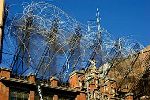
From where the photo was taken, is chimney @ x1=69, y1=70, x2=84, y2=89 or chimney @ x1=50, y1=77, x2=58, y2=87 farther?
Result: chimney @ x1=69, y1=70, x2=84, y2=89

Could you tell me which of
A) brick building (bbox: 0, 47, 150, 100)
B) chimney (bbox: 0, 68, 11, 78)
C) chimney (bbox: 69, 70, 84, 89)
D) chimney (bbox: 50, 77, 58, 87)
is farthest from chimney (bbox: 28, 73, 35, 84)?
chimney (bbox: 69, 70, 84, 89)

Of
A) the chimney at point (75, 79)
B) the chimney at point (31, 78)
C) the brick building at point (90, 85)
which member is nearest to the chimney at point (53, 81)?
the brick building at point (90, 85)

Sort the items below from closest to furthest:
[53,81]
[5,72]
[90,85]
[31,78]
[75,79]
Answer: [5,72] → [31,78] → [53,81] → [75,79] → [90,85]

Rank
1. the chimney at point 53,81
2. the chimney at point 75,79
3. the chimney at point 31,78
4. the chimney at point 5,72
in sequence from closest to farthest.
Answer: the chimney at point 5,72, the chimney at point 31,78, the chimney at point 53,81, the chimney at point 75,79

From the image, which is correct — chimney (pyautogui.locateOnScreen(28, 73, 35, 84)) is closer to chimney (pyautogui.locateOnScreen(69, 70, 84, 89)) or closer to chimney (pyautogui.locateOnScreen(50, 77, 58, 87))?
chimney (pyautogui.locateOnScreen(50, 77, 58, 87))

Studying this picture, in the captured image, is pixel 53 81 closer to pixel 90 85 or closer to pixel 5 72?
pixel 90 85

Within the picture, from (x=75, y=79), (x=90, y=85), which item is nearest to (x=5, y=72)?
(x=75, y=79)

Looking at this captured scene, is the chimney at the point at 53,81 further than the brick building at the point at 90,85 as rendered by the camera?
Yes

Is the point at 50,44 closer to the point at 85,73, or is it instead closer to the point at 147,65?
the point at 85,73

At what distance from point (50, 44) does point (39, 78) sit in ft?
14.4

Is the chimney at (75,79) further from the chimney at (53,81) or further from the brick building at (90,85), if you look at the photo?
the chimney at (53,81)

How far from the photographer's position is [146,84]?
59250mm

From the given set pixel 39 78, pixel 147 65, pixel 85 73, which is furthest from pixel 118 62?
pixel 39 78

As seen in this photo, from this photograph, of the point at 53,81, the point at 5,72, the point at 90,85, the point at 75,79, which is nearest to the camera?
the point at 5,72
